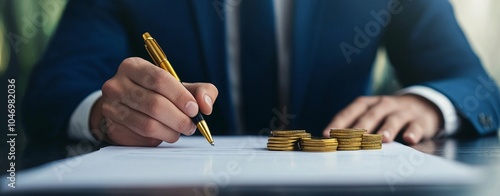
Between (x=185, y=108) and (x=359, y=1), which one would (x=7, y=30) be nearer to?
(x=359, y=1)

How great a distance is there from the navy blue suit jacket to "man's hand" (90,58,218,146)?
0.39 meters

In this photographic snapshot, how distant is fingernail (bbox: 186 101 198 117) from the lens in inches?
25.7

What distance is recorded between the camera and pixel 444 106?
956 mm

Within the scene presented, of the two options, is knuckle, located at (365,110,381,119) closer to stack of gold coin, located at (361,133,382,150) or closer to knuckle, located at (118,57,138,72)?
stack of gold coin, located at (361,133,382,150)

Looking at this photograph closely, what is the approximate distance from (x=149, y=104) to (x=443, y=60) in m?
0.74

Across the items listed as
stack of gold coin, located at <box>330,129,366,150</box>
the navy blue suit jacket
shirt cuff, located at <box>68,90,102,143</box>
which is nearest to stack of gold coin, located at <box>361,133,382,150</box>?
stack of gold coin, located at <box>330,129,366,150</box>

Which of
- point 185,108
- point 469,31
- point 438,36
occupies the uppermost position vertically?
point 185,108

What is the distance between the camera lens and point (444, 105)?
0.96 meters

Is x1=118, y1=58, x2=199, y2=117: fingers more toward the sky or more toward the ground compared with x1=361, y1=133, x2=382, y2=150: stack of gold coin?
more toward the sky

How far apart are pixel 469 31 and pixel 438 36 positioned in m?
0.69

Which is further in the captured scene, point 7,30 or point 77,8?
point 7,30

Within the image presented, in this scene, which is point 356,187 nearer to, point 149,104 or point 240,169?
point 240,169

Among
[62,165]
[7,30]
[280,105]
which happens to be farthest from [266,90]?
[7,30]

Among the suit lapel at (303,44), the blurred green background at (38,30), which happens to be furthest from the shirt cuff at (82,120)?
the blurred green background at (38,30)
